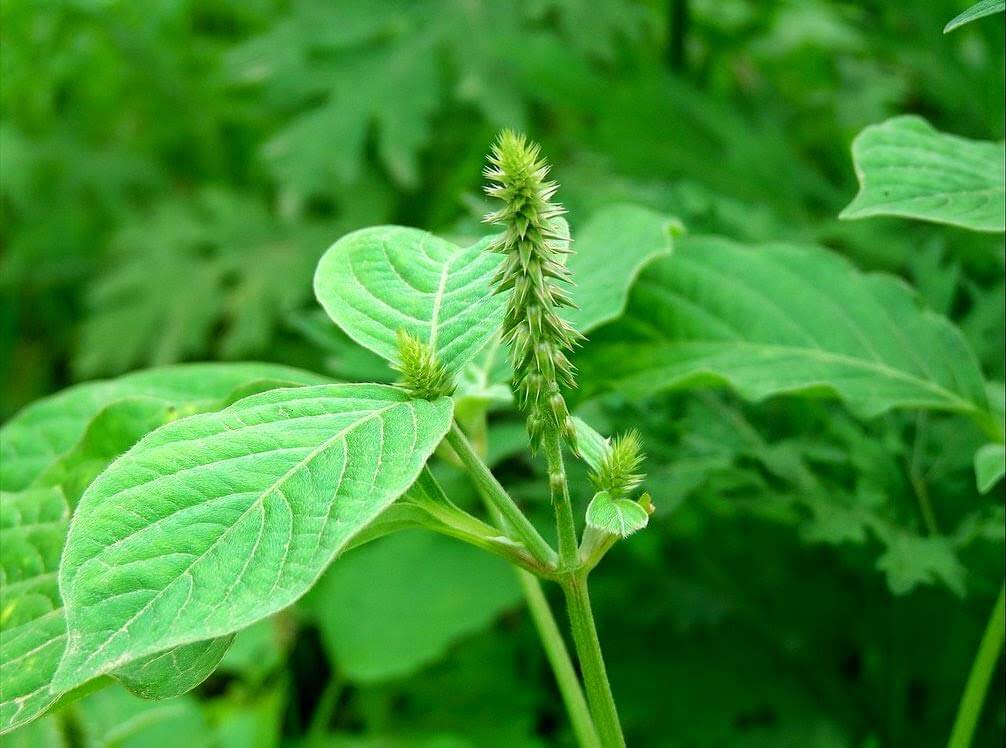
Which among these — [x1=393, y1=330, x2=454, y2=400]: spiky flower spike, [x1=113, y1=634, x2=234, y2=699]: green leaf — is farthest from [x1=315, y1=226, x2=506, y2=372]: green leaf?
[x1=113, y1=634, x2=234, y2=699]: green leaf

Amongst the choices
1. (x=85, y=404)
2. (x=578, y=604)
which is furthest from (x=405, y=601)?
(x=578, y=604)

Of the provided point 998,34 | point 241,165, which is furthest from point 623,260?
point 241,165

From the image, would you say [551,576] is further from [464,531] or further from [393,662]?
[393,662]

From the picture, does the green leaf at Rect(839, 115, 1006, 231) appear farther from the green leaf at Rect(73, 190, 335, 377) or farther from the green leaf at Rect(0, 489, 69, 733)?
the green leaf at Rect(73, 190, 335, 377)

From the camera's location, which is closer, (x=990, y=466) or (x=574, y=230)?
(x=990, y=466)

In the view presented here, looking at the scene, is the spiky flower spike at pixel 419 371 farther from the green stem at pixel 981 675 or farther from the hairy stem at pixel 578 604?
the green stem at pixel 981 675

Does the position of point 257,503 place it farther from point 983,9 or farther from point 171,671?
point 983,9

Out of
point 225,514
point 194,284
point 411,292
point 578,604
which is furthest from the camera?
point 194,284
